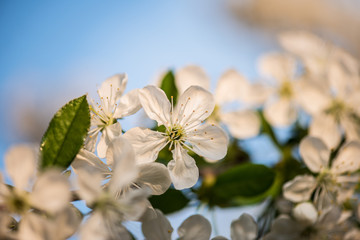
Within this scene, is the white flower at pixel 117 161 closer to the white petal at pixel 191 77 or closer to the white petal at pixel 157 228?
the white petal at pixel 157 228

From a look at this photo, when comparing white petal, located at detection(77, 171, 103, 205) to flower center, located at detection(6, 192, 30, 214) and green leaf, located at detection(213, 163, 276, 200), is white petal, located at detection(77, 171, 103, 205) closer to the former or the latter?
flower center, located at detection(6, 192, 30, 214)

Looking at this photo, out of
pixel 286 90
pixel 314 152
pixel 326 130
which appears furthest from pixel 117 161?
pixel 286 90

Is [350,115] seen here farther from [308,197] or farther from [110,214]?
[110,214]

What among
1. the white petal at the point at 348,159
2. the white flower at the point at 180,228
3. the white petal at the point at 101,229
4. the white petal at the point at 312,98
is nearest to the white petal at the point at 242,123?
the white petal at the point at 312,98

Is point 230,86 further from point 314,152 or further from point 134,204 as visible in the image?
point 134,204

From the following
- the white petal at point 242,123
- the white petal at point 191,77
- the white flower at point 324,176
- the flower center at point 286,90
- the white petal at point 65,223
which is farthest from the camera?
the flower center at point 286,90

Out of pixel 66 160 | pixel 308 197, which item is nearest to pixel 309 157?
pixel 308 197
